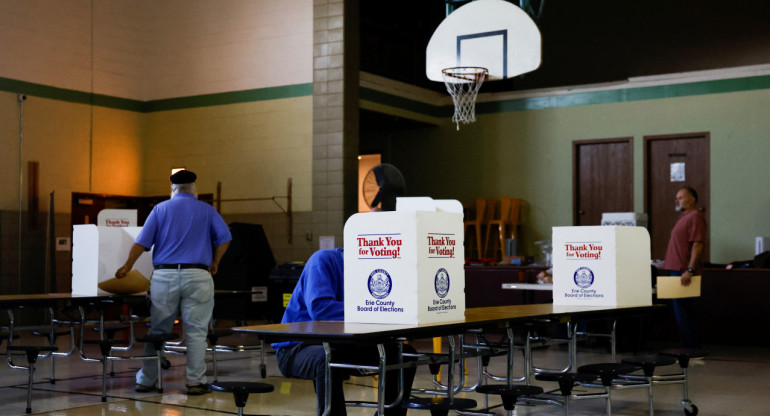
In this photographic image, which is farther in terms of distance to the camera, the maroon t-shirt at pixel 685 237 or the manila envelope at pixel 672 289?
the maroon t-shirt at pixel 685 237

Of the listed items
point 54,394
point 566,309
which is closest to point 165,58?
point 54,394

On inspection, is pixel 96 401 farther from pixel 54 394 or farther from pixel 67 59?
pixel 67 59

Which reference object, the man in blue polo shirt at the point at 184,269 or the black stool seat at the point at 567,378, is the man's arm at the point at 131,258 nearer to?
the man in blue polo shirt at the point at 184,269

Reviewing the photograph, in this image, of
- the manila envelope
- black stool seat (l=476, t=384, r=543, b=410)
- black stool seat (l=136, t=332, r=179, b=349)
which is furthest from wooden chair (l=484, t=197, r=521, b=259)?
black stool seat (l=476, t=384, r=543, b=410)

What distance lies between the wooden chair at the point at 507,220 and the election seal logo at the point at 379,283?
986 centimetres

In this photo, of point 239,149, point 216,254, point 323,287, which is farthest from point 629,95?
point 323,287

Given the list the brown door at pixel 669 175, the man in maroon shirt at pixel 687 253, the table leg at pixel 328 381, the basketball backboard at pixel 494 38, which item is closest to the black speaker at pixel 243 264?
the basketball backboard at pixel 494 38

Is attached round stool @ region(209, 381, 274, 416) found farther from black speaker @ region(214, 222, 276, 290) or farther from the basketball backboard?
black speaker @ region(214, 222, 276, 290)

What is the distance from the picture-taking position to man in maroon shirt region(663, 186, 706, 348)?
7.79 m

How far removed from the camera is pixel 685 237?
8023 millimetres

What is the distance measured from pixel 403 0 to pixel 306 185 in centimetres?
426

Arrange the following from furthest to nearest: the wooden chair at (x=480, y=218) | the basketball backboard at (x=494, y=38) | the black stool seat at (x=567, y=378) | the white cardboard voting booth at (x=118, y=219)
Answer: the wooden chair at (x=480, y=218) < the white cardboard voting booth at (x=118, y=219) < the basketball backboard at (x=494, y=38) < the black stool seat at (x=567, y=378)

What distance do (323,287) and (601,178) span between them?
32.7ft

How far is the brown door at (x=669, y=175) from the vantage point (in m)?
12.2
